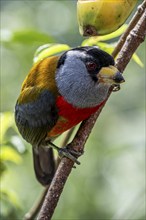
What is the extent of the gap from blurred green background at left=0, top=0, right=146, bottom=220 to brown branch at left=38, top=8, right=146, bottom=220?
110 centimetres

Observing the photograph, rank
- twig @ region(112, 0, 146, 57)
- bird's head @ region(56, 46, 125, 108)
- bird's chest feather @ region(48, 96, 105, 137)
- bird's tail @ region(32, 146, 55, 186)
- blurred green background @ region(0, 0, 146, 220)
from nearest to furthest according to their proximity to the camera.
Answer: twig @ region(112, 0, 146, 57) < bird's head @ region(56, 46, 125, 108) < bird's chest feather @ region(48, 96, 105, 137) < bird's tail @ region(32, 146, 55, 186) < blurred green background @ region(0, 0, 146, 220)

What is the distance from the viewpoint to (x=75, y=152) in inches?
77.5

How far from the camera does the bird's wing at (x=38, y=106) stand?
252 centimetres

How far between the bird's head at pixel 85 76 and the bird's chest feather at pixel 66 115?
2 cm

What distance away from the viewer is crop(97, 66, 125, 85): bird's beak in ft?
6.61

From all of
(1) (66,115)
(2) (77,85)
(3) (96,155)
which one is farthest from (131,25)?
(3) (96,155)

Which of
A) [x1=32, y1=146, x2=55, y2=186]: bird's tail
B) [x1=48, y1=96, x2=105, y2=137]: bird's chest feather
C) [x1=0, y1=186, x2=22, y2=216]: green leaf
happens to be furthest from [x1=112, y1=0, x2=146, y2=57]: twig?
[x1=32, y1=146, x2=55, y2=186]: bird's tail

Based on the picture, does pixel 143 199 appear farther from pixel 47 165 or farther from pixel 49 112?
pixel 49 112

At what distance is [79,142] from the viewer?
1.96 meters

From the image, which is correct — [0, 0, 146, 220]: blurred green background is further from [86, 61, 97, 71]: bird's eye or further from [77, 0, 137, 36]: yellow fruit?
[77, 0, 137, 36]: yellow fruit

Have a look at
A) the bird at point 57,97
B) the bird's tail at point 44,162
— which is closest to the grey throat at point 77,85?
the bird at point 57,97

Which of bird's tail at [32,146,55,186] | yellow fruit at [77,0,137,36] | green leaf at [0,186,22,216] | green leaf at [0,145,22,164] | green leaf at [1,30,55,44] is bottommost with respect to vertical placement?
bird's tail at [32,146,55,186]

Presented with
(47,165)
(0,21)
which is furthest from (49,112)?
(0,21)

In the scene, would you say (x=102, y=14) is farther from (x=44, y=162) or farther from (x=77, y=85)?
(x=44, y=162)
